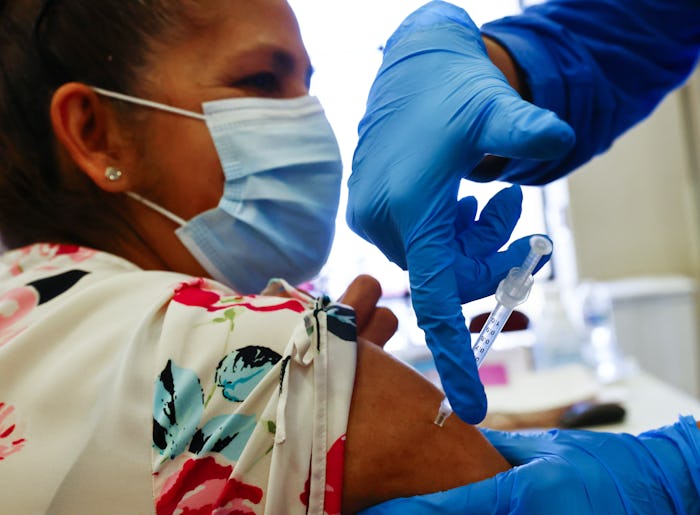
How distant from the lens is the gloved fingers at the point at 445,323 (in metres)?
0.63

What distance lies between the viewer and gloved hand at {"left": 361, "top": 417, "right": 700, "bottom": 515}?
2.20ft

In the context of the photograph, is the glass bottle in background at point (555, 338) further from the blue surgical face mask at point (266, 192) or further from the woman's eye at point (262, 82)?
the woman's eye at point (262, 82)

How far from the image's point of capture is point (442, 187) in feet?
2.14

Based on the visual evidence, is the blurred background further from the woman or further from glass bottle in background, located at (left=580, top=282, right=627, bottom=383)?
the woman

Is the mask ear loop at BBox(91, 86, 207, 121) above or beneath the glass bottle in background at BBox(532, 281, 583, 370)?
above

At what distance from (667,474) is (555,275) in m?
2.27

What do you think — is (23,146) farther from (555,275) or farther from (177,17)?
(555,275)

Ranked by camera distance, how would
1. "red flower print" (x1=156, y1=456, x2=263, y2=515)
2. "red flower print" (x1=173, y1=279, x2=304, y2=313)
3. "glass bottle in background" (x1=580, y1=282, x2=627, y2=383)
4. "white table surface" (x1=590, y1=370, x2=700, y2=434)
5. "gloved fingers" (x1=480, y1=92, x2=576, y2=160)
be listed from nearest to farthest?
1. "gloved fingers" (x1=480, y1=92, x2=576, y2=160)
2. "red flower print" (x1=156, y1=456, x2=263, y2=515)
3. "red flower print" (x1=173, y1=279, x2=304, y2=313)
4. "white table surface" (x1=590, y1=370, x2=700, y2=434)
5. "glass bottle in background" (x1=580, y1=282, x2=627, y2=383)

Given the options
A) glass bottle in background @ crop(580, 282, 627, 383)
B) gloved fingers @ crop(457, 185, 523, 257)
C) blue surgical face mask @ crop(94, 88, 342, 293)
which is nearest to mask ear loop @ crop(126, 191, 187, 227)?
blue surgical face mask @ crop(94, 88, 342, 293)

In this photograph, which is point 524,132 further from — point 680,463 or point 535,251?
point 680,463

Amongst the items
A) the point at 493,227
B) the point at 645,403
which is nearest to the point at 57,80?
A: the point at 493,227

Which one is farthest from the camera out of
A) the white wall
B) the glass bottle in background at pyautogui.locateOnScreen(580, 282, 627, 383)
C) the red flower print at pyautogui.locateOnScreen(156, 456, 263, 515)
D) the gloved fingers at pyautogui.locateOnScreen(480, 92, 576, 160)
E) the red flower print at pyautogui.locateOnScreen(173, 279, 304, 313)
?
the white wall

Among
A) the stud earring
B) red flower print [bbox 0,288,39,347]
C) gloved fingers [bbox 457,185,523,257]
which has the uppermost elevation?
the stud earring

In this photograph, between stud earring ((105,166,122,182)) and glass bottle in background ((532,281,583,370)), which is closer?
stud earring ((105,166,122,182))
